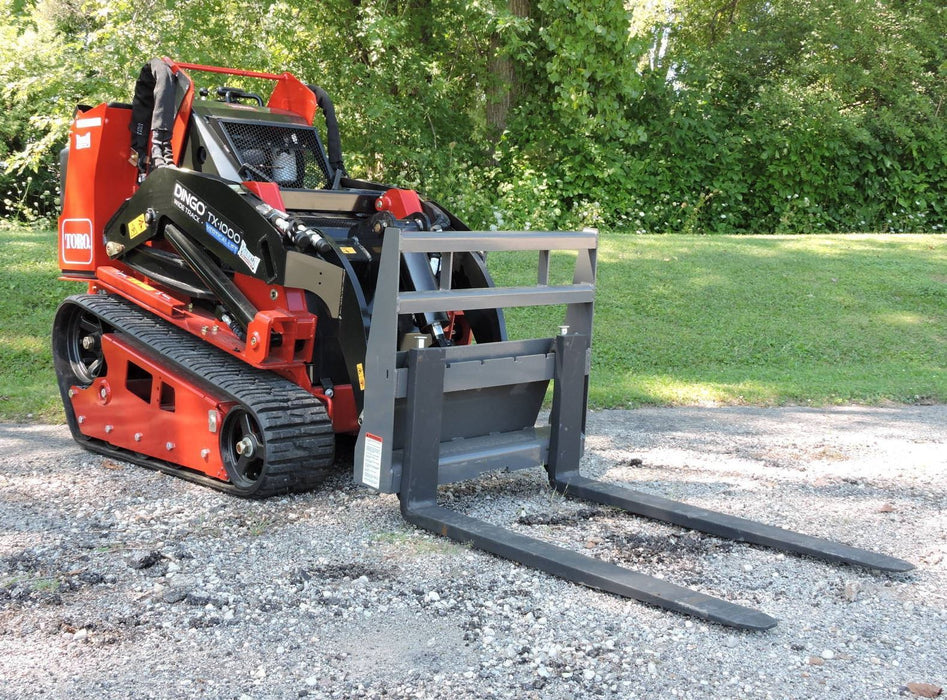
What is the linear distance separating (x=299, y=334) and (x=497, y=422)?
1061 mm

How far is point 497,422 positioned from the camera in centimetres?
498

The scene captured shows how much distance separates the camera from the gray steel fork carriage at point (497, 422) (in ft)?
13.3

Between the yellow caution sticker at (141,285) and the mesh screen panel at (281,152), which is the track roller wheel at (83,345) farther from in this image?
the mesh screen panel at (281,152)

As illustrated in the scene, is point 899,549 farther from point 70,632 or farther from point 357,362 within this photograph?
point 70,632

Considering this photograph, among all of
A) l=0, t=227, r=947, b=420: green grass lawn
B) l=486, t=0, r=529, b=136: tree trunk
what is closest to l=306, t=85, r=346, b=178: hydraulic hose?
l=0, t=227, r=947, b=420: green grass lawn

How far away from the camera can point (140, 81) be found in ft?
19.1

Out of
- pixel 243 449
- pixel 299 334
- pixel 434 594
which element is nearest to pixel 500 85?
pixel 299 334

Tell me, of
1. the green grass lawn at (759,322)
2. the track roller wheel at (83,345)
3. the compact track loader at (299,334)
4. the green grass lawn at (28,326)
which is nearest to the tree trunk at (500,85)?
the green grass lawn at (759,322)

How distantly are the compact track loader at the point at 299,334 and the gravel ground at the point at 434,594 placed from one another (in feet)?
0.48

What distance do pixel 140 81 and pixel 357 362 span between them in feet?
8.00

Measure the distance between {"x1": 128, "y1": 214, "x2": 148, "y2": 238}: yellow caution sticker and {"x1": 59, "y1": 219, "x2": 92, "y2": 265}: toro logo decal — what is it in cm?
47

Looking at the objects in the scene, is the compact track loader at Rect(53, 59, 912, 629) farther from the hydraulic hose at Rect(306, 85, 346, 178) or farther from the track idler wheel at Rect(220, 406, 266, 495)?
the hydraulic hose at Rect(306, 85, 346, 178)

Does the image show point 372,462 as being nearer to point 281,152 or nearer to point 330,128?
point 281,152

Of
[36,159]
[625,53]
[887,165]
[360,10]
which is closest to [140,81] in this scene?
[36,159]
